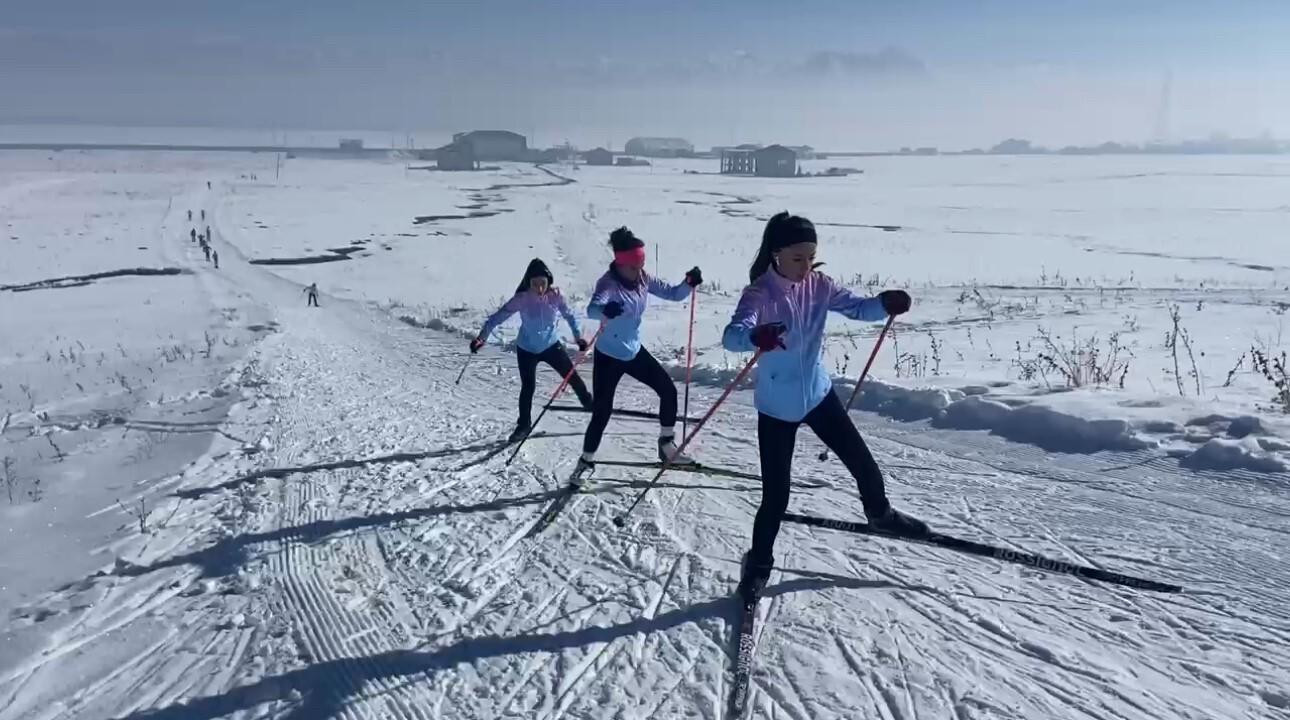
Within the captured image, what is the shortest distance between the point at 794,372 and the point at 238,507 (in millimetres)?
4227

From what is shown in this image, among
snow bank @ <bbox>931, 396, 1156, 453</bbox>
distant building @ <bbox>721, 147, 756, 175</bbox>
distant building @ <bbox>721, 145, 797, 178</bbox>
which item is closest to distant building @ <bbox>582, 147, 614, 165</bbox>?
distant building @ <bbox>721, 147, 756, 175</bbox>

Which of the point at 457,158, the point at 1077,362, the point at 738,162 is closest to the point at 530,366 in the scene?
the point at 1077,362

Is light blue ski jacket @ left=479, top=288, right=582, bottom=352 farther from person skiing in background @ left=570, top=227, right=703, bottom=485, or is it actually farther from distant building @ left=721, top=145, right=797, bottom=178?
distant building @ left=721, top=145, right=797, bottom=178

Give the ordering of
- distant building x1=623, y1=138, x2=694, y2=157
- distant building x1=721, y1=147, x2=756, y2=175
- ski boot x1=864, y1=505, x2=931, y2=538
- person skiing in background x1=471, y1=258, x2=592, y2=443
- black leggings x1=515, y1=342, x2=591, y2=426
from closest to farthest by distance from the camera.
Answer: ski boot x1=864, y1=505, x2=931, y2=538 → person skiing in background x1=471, y1=258, x2=592, y2=443 → black leggings x1=515, y1=342, x2=591, y2=426 → distant building x1=721, y1=147, x2=756, y2=175 → distant building x1=623, y1=138, x2=694, y2=157

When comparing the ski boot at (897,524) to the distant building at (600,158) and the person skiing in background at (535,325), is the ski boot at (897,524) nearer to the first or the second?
the person skiing in background at (535,325)

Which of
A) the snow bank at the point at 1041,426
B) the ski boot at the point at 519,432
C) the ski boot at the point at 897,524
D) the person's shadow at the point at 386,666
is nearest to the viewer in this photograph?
the person's shadow at the point at 386,666

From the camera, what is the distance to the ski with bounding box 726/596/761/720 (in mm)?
3570

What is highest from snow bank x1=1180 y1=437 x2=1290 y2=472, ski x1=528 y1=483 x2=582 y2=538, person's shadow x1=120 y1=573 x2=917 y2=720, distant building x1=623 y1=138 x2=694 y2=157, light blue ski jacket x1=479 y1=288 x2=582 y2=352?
distant building x1=623 y1=138 x2=694 y2=157

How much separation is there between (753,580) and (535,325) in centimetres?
390

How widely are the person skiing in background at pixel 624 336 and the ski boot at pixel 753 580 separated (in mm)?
1837

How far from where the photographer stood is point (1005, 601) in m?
4.32

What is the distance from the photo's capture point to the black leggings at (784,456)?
4.51 meters

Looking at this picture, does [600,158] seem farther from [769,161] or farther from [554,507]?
[554,507]

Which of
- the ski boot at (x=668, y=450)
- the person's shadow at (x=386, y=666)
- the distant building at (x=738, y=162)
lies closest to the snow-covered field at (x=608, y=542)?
the person's shadow at (x=386, y=666)
